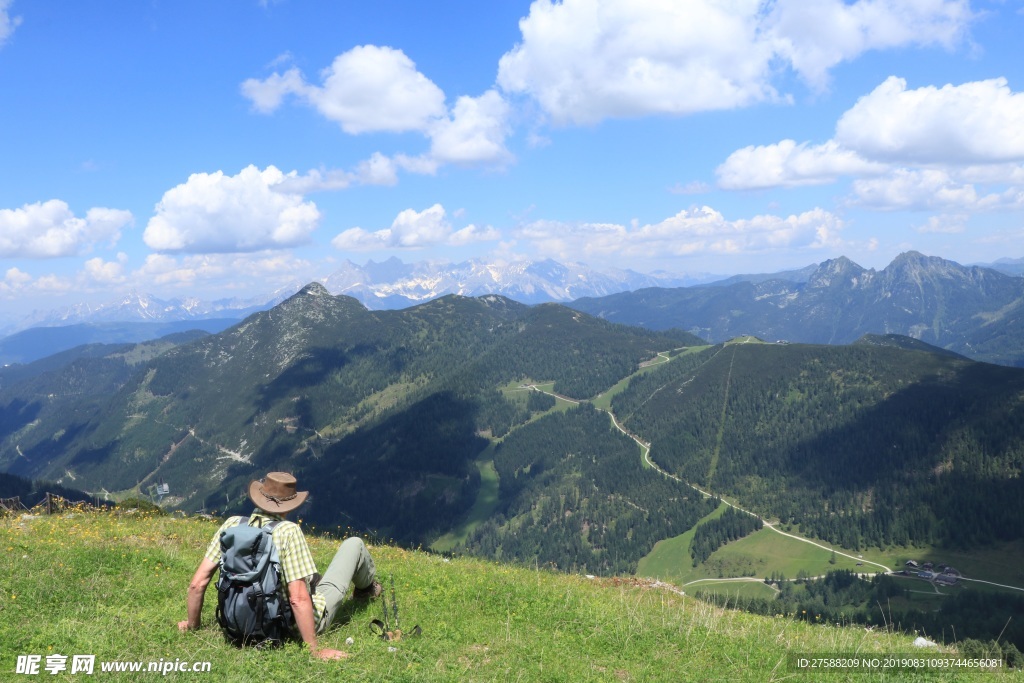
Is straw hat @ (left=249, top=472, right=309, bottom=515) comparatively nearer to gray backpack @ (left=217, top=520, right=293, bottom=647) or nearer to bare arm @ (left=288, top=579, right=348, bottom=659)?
gray backpack @ (left=217, top=520, right=293, bottom=647)

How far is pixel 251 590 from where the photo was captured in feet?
34.0

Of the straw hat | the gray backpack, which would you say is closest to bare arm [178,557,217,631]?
the gray backpack

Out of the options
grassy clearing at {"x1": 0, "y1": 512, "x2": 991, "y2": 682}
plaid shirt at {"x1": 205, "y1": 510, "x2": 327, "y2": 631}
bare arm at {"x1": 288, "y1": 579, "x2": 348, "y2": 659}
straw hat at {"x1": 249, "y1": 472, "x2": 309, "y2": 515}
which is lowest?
grassy clearing at {"x1": 0, "y1": 512, "x2": 991, "y2": 682}

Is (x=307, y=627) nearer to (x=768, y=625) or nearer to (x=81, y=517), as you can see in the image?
(x=768, y=625)

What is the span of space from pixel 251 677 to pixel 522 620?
6583 mm

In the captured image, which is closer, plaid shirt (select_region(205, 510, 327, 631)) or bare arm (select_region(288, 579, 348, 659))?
plaid shirt (select_region(205, 510, 327, 631))

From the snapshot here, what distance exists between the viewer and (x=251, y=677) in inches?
378

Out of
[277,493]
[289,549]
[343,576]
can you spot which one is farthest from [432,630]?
[277,493]

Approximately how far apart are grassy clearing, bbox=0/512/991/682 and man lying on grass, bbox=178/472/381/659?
17.0 inches

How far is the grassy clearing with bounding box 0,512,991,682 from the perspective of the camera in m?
10.6

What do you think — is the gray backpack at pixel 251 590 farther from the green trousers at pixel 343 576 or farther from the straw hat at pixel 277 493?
the green trousers at pixel 343 576

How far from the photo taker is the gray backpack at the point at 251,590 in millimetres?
10172

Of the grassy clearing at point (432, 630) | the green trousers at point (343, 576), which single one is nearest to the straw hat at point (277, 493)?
the green trousers at point (343, 576)

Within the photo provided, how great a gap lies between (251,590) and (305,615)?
1123mm
